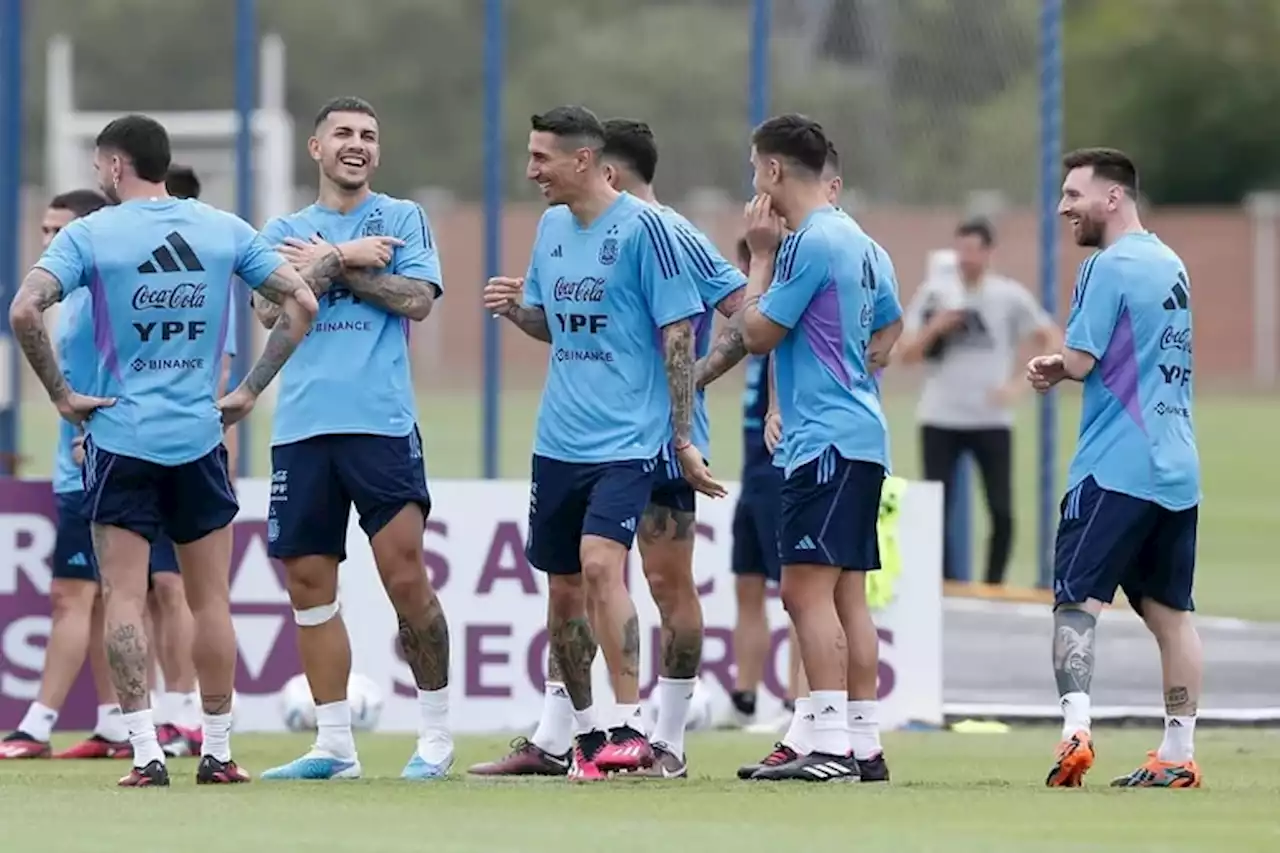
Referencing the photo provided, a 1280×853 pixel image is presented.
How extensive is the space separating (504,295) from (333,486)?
973 mm

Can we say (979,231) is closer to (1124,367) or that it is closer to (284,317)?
(1124,367)

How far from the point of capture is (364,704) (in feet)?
45.3

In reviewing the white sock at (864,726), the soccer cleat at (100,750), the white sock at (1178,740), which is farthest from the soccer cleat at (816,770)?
the soccer cleat at (100,750)

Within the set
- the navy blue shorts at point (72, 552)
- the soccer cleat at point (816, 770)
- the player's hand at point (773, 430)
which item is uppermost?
the player's hand at point (773, 430)

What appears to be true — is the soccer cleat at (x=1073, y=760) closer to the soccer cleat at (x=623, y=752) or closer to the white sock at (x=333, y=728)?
the soccer cleat at (x=623, y=752)

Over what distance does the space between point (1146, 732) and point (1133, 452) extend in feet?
12.0

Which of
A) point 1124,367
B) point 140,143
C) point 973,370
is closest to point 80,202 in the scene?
point 140,143

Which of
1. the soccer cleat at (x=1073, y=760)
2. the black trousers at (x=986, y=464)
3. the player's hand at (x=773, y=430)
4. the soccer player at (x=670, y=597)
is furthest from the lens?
the black trousers at (x=986, y=464)

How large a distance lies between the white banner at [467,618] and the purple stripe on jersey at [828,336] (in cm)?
377

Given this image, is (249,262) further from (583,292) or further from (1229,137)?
(1229,137)

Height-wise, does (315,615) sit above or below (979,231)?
below

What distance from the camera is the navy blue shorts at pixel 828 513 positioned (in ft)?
34.1

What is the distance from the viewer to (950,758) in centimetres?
1231

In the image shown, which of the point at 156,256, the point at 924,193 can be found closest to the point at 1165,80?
the point at 924,193
